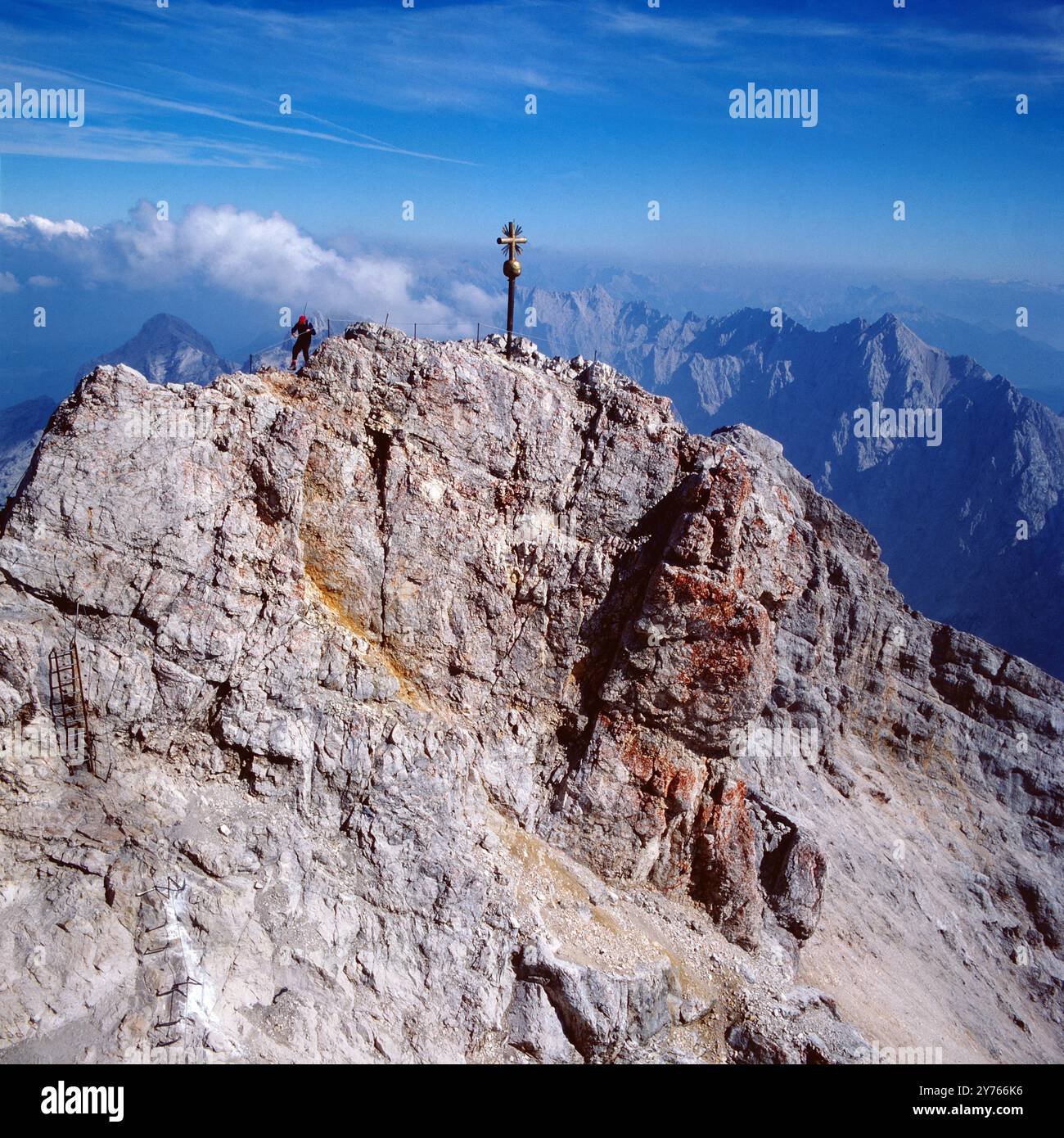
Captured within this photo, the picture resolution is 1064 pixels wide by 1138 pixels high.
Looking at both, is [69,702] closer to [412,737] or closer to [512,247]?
[412,737]

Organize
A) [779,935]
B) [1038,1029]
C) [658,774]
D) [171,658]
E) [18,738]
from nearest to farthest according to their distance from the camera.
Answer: [18,738] < [171,658] < [658,774] < [779,935] < [1038,1029]

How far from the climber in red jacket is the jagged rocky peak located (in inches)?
60.6

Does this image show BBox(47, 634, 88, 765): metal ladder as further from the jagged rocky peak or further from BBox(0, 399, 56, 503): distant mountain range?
BBox(0, 399, 56, 503): distant mountain range

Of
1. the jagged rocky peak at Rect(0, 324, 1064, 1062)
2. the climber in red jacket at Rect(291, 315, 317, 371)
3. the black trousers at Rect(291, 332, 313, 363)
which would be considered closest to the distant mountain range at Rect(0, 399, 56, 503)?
the black trousers at Rect(291, 332, 313, 363)

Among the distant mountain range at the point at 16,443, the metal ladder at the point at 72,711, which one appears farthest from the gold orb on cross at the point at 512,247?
the distant mountain range at the point at 16,443

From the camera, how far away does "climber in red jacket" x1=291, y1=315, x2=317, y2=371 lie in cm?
3256

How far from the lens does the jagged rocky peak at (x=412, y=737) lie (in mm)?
25594

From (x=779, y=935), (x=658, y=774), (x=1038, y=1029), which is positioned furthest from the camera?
(x=1038, y=1029)

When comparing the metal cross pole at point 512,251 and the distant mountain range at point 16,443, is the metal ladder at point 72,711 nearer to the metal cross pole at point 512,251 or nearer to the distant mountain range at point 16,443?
the metal cross pole at point 512,251

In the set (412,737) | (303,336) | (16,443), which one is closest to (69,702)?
(412,737)

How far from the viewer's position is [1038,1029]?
46.7 metres

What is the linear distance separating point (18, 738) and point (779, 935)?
113 feet
